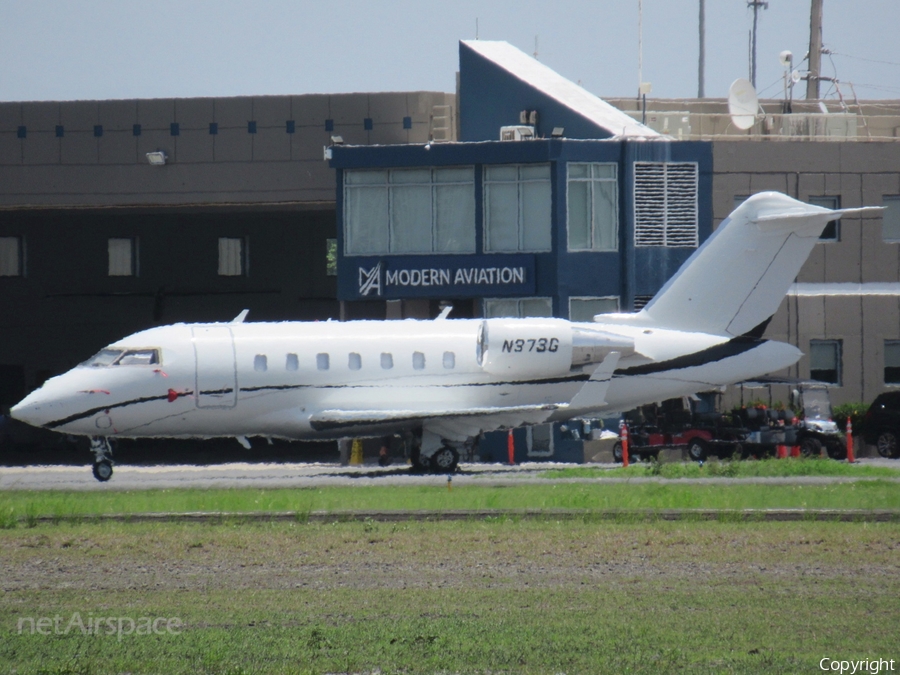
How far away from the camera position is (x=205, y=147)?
136ft

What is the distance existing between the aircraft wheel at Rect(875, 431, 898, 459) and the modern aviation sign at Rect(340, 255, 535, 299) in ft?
32.8

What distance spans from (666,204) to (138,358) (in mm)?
15885

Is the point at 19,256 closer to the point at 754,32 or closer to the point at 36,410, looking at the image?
the point at 36,410

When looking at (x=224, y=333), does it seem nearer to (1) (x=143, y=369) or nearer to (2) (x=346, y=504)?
(1) (x=143, y=369)

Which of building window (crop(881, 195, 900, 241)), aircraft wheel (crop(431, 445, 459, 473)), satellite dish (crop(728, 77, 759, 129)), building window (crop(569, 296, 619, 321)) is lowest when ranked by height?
aircraft wheel (crop(431, 445, 459, 473))

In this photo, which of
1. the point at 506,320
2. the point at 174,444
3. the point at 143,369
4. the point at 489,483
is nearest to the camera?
the point at 489,483

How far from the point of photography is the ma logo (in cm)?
3506

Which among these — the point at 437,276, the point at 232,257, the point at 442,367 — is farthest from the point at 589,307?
the point at 232,257

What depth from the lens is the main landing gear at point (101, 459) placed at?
26812 millimetres

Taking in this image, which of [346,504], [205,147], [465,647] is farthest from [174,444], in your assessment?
[465,647]

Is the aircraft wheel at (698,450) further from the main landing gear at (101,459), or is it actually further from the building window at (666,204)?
the main landing gear at (101,459)

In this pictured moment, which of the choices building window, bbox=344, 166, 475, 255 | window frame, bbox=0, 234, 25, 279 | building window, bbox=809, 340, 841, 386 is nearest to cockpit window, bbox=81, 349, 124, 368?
building window, bbox=344, 166, 475, 255

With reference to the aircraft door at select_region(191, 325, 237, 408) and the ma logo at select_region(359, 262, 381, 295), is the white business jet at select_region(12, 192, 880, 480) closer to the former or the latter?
the aircraft door at select_region(191, 325, 237, 408)

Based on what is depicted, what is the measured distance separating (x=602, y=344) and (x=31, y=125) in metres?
23.0
